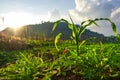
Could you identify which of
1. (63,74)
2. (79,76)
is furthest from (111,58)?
(63,74)

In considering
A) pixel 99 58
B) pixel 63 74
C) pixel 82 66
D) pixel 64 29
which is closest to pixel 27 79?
pixel 63 74

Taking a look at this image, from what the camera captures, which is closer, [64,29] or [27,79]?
[27,79]

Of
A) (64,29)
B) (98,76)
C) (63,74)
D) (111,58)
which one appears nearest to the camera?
(98,76)

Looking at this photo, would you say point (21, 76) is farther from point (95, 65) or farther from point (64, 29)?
point (64, 29)

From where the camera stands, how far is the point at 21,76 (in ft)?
15.4

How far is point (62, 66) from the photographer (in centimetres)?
511

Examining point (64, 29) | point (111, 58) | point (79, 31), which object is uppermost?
point (64, 29)

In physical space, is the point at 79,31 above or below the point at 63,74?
above

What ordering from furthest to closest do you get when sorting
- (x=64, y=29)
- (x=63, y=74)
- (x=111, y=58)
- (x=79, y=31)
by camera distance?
1. (x=64, y=29)
2. (x=79, y=31)
3. (x=63, y=74)
4. (x=111, y=58)

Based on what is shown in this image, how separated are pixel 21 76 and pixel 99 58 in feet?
4.48

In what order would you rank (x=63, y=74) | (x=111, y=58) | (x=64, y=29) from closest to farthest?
(x=111, y=58), (x=63, y=74), (x=64, y=29)

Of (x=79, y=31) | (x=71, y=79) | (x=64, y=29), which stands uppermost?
(x=64, y=29)

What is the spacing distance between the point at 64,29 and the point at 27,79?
168085 millimetres

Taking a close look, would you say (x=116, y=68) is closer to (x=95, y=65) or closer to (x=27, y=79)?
(x=95, y=65)
